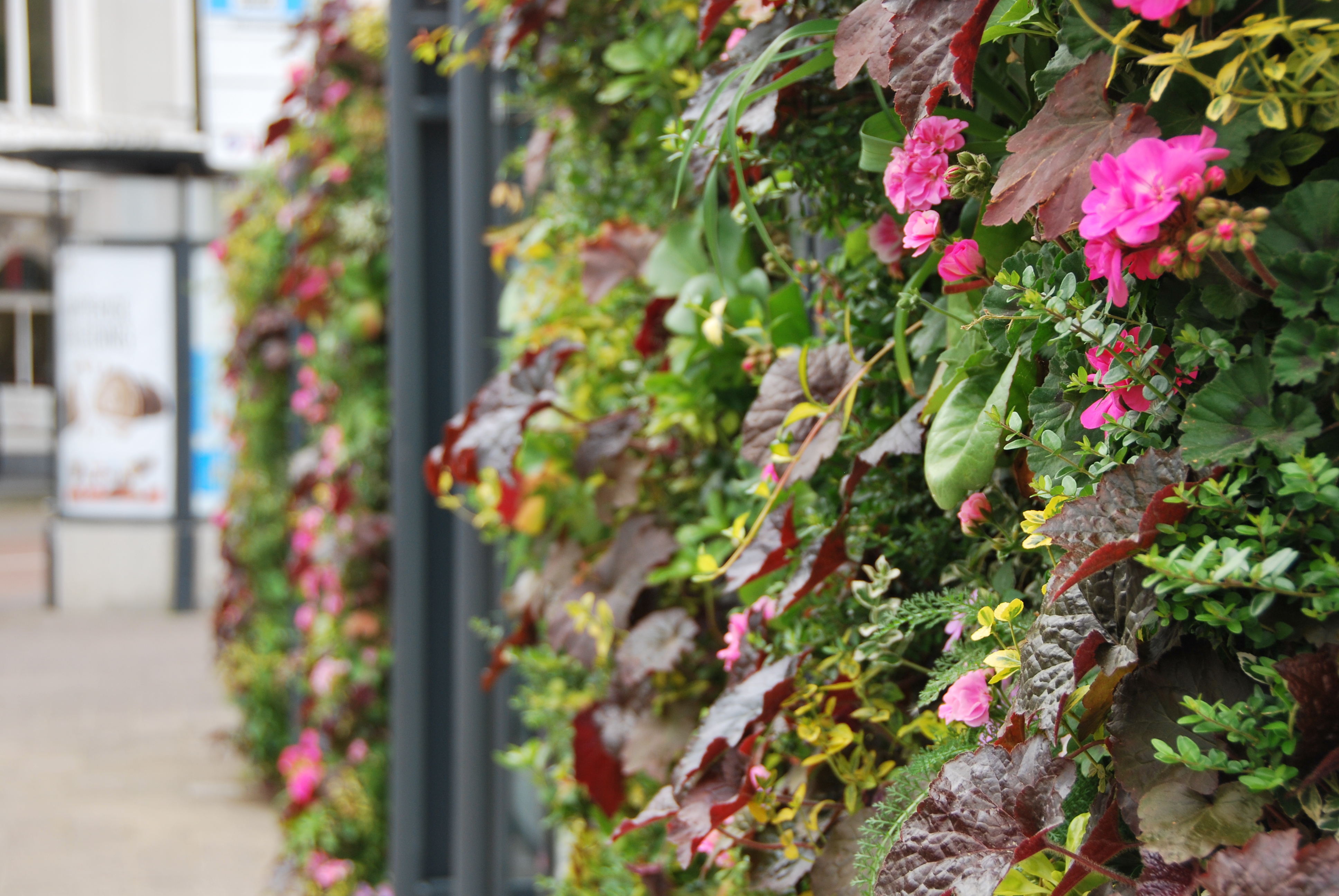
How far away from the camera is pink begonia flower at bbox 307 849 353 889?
10.2ft

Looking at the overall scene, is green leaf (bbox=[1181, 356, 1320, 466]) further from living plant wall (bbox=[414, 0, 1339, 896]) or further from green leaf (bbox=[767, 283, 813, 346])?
green leaf (bbox=[767, 283, 813, 346])

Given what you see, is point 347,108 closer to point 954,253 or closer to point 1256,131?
point 954,253

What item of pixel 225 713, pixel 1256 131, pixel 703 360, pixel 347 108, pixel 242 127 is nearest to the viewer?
pixel 1256 131

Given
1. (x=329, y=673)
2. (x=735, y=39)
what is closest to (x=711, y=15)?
(x=735, y=39)

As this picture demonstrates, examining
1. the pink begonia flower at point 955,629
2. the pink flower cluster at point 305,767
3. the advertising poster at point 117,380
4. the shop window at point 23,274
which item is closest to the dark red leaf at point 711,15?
the pink begonia flower at point 955,629

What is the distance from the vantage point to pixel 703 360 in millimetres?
1295

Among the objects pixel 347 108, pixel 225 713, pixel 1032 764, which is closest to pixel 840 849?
pixel 1032 764

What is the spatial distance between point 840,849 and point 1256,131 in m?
0.65

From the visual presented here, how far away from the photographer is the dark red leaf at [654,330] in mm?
1391

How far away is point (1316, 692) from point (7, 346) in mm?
21513

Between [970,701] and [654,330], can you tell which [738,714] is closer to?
[970,701]

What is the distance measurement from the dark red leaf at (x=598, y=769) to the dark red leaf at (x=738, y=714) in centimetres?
41

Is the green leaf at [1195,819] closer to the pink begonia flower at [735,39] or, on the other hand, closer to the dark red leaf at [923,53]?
the dark red leaf at [923,53]

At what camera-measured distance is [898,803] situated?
2.72 ft
